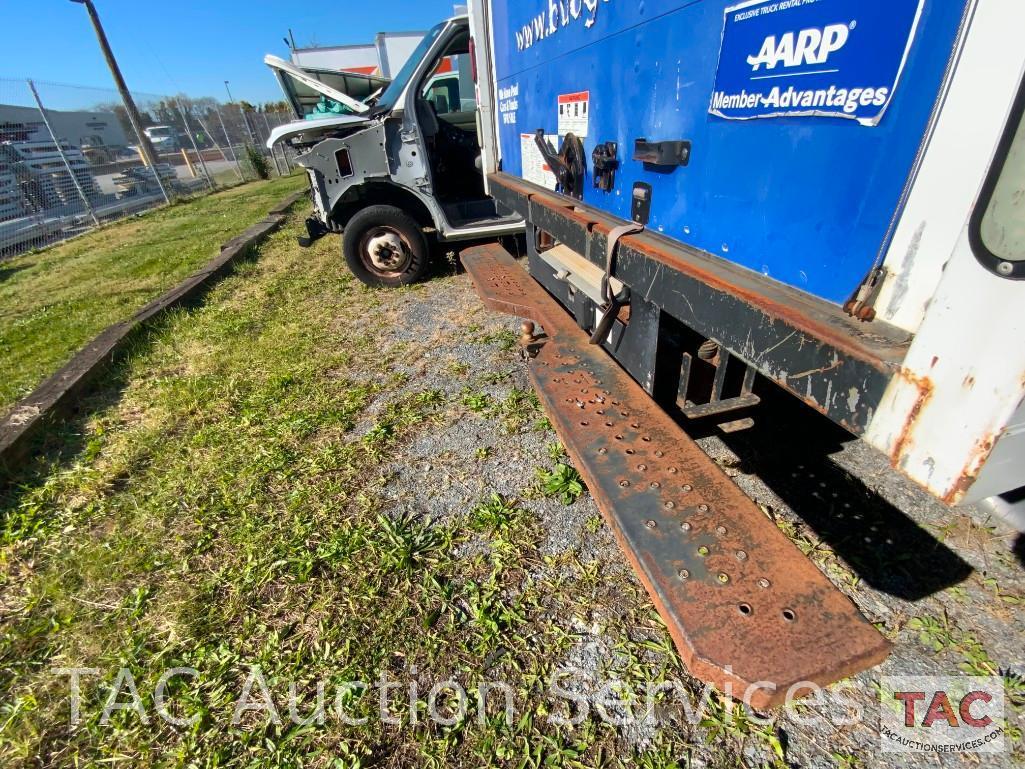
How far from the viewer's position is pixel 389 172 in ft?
15.6

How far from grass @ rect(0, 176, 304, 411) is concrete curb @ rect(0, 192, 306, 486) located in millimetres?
295

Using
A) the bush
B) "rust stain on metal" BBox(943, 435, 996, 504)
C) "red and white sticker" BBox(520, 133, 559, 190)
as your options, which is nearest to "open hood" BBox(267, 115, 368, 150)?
"red and white sticker" BBox(520, 133, 559, 190)

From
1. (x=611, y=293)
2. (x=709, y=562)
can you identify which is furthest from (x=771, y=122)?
(x=709, y=562)

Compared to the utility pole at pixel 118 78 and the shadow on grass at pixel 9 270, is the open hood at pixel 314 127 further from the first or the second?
the utility pole at pixel 118 78

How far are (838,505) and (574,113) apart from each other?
214 cm

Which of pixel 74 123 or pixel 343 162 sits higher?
pixel 74 123

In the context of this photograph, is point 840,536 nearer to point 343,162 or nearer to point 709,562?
point 709,562

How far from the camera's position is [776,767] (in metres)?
1.29

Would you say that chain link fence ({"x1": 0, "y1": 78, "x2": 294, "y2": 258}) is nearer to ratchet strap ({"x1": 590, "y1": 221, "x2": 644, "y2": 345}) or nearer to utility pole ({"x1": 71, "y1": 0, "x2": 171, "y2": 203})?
utility pole ({"x1": 71, "y1": 0, "x2": 171, "y2": 203})

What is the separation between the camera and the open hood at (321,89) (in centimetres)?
467

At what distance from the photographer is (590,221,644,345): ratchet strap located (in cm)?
184

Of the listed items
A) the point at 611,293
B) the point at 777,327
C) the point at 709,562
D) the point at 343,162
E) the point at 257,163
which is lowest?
the point at 709,562

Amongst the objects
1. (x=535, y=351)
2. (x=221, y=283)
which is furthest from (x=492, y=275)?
(x=221, y=283)

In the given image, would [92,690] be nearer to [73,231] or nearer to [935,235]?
[935,235]
